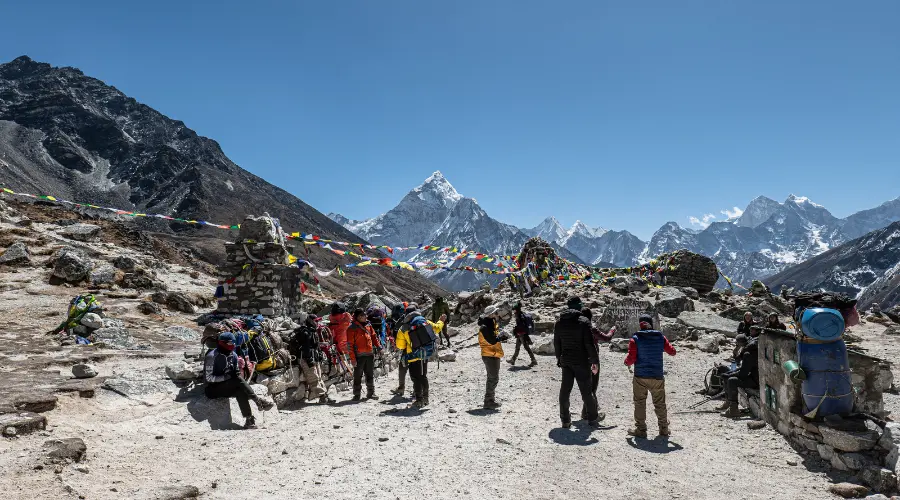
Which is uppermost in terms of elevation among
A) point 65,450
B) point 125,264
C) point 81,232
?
point 81,232

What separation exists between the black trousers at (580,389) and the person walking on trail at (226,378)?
4.51 m

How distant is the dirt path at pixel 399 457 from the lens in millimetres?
5215

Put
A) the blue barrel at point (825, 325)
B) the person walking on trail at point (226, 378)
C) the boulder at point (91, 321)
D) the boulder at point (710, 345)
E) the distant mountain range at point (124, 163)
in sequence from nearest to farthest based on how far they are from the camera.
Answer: the blue barrel at point (825, 325) → the person walking on trail at point (226, 378) → the boulder at point (91, 321) → the boulder at point (710, 345) → the distant mountain range at point (124, 163)

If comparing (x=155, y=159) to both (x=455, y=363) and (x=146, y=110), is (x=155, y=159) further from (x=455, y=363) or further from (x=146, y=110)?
(x=455, y=363)

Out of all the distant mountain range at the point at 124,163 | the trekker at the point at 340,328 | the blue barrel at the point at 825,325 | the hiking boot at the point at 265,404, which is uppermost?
the distant mountain range at the point at 124,163

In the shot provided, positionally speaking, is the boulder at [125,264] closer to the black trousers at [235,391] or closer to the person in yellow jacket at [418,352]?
the black trousers at [235,391]

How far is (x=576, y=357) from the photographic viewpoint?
299 inches

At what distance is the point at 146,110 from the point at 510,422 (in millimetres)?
183795

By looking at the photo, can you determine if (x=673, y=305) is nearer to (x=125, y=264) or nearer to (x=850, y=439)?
(x=850, y=439)

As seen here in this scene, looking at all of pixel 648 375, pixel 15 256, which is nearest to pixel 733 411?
pixel 648 375

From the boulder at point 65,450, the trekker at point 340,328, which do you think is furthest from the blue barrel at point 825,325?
the boulder at point 65,450

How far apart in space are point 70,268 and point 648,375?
71.2ft

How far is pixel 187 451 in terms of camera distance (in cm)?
609

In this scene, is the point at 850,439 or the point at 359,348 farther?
the point at 359,348
